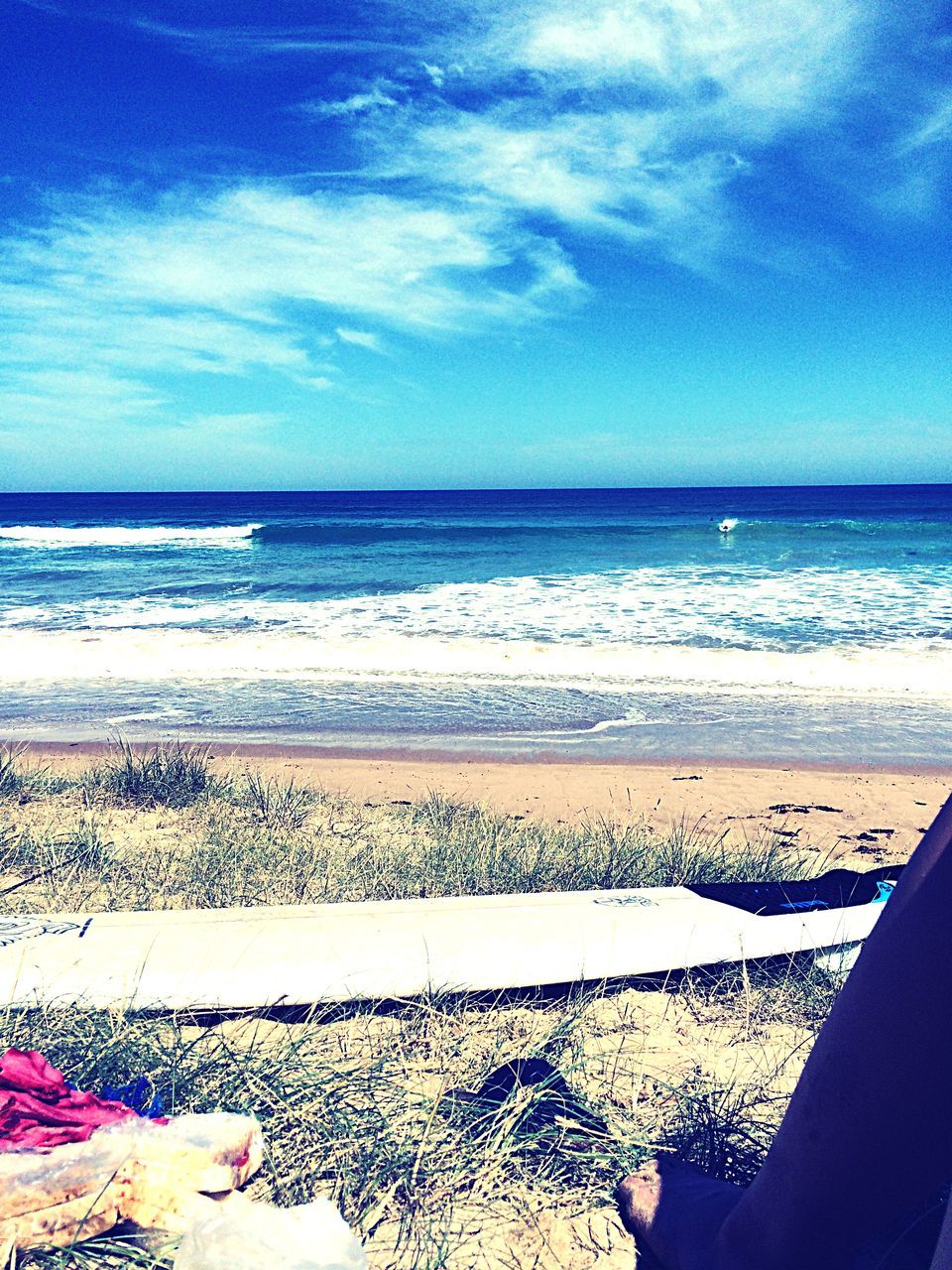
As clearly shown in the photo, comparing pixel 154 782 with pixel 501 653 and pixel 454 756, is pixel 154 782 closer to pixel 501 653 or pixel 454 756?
pixel 454 756

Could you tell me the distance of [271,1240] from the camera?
1449mm

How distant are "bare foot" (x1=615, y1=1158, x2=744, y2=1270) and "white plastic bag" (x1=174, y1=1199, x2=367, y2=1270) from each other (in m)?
0.51

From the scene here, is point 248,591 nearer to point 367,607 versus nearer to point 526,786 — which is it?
point 367,607

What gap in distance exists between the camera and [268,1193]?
1665 millimetres

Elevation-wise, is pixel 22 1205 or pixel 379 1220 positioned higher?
pixel 22 1205

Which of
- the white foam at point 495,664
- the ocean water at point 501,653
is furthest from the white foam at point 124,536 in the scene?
the white foam at point 495,664

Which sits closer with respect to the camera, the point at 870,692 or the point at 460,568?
the point at 870,692

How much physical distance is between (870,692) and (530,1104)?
258 inches

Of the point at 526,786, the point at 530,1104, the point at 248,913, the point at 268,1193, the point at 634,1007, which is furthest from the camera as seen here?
the point at 526,786

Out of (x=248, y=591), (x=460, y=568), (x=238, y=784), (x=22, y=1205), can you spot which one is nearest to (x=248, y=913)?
(x=22, y=1205)

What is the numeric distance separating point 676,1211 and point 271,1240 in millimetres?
700

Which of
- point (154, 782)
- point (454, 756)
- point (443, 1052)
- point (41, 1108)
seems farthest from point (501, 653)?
point (41, 1108)

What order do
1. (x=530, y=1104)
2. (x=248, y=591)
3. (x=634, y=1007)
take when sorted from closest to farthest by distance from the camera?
1. (x=530, y=1104)
2. (x=634, y=1007)
3. (x=248, y=591)

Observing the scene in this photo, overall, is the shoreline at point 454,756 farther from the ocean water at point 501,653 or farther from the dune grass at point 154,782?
the dune grass at point 154,782
